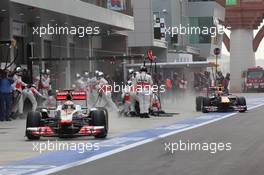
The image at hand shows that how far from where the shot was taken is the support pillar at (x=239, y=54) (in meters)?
67.6

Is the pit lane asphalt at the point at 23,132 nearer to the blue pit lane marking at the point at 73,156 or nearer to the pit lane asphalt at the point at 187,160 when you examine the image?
the blue pit lane marking at the point at 73,156

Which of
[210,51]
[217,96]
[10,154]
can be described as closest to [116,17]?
[217,96]

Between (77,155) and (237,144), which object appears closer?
(77,155)

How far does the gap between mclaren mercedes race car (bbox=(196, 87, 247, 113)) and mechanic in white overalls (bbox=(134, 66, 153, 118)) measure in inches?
158

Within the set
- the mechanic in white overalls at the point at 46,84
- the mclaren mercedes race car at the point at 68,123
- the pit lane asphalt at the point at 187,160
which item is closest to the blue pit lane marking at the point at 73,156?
the pit lane asphalt at the point at 187,160

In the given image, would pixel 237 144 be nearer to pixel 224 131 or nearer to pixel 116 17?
pixel 224 131

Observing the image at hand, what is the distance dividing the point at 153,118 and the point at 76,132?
29.5 feet

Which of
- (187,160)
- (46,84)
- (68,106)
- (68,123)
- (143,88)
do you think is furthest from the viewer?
(46,84)

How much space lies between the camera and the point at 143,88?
24.8m

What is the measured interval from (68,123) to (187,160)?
4977 mm

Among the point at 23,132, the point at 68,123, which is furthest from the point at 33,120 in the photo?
the point at 23,132

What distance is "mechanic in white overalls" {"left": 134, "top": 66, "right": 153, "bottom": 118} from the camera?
81.2 ft

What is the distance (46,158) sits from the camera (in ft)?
42.9

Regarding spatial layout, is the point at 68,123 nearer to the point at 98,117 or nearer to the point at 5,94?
the point at 98,117
